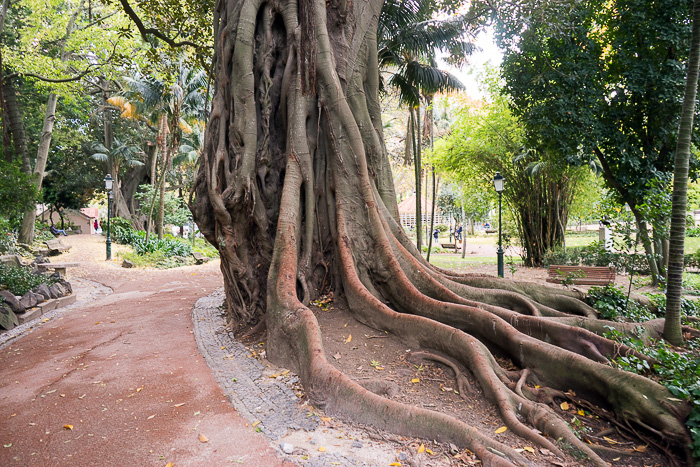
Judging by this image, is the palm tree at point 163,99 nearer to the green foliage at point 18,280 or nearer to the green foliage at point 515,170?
the green foliage at point 18,280

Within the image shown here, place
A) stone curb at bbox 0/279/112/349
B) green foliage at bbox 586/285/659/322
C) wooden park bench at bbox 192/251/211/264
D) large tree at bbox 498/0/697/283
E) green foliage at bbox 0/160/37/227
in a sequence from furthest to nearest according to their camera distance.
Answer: wooden park bench at bbox 192/251/211/264, large tree at bbox 498/0/697/283, green foliage at bbox 0/160/37/227, stone curb at bbox 0/279/112/349, green foliage at bbox 586/285/659/322

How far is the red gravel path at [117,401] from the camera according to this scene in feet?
10.2

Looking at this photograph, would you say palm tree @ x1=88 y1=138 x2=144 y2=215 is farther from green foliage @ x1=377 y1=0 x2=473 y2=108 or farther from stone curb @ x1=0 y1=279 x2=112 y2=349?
green foliage @ x1=377 y1=0 x2=473 y2=108

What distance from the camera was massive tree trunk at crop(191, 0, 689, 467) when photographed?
15.6ft

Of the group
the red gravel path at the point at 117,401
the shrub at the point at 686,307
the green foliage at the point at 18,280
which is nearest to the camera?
the red gravel path at the point at 117,401

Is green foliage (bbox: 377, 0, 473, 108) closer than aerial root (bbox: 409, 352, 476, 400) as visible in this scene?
No

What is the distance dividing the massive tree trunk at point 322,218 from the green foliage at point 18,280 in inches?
201

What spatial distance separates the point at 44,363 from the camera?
5.38 m

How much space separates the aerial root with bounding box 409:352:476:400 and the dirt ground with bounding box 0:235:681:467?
0.15ft

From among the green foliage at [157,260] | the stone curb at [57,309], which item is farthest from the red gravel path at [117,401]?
the green foliage at [157,260]

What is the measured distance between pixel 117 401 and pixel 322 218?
11.9ft

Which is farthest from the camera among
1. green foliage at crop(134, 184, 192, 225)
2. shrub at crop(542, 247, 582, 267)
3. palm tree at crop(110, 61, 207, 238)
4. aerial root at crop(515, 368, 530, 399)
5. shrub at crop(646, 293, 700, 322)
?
green foliage at crop(134, 184, 192, 225)

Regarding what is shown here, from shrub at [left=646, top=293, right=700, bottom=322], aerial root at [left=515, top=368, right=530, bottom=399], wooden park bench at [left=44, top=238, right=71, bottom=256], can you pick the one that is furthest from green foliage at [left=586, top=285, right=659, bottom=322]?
wooden park bench at [left=44, top=238, right=71, bottom=256]

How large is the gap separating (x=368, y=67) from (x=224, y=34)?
102 inches
